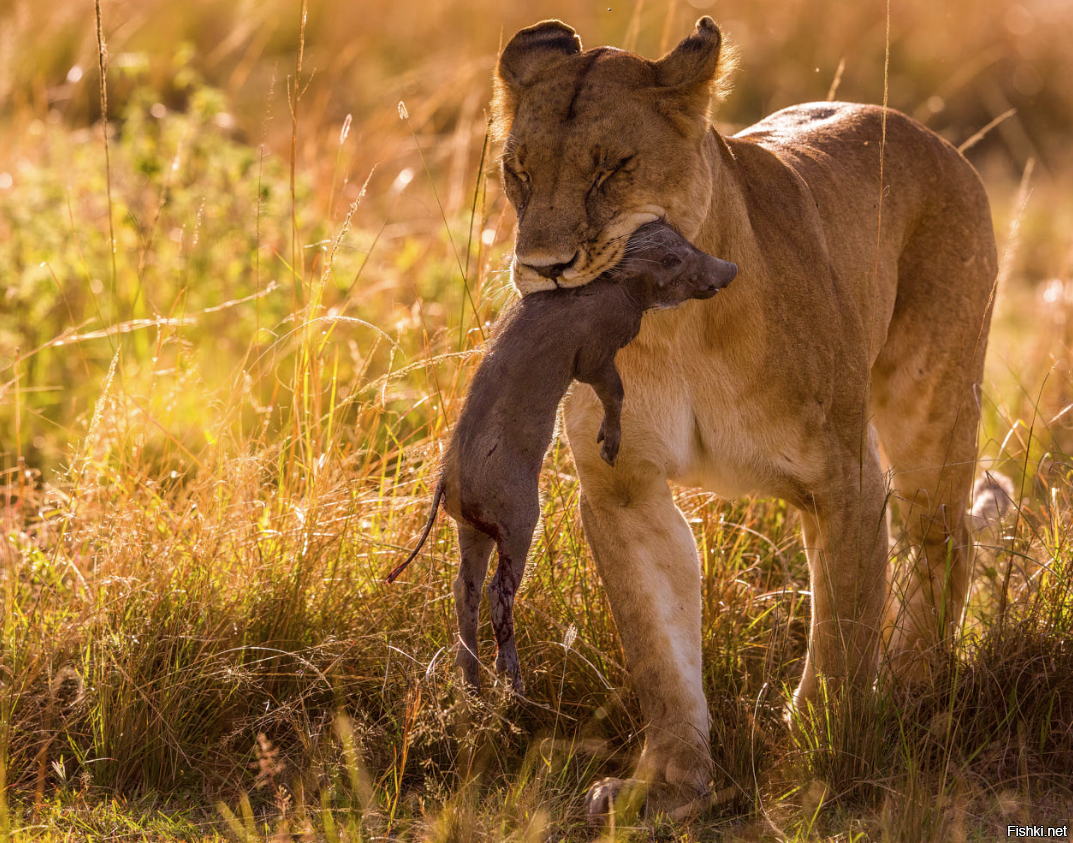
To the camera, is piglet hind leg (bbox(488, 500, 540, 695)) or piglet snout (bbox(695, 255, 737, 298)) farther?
piglet snout (bbox(695, 255, 737, 298))

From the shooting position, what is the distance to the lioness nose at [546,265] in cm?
264

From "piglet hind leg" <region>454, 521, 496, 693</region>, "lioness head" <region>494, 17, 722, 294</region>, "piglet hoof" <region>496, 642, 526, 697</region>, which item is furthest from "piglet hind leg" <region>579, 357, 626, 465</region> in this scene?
"piglet hoof" <region>496, 642, 526, 697</region>

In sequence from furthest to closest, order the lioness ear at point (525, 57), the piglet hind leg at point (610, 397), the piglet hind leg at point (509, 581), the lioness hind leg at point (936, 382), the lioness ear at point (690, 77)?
the lioness hind leg at point (936, 382) → the lioness ear at point (525, 57) → the lioness ear at point (690, 77) → the piglet hind leg at point (610, 397) → the piglet hind leg at point (509, 581)

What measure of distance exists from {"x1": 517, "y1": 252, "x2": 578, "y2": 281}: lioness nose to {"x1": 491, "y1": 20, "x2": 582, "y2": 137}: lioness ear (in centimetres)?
57

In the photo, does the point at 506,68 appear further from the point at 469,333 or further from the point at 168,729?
the point at 168,729

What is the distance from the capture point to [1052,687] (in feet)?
10.2

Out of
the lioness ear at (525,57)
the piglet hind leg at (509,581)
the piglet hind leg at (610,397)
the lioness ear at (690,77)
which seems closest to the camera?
the piglet hind leg at (509,581)

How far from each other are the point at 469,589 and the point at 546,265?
0.72 m

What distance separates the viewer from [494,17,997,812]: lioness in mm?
2732

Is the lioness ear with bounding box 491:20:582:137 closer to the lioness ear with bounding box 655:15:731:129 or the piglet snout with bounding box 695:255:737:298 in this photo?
the lioness ear with bounding box 655:15:731:129

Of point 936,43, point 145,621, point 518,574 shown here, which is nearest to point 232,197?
point 145,621

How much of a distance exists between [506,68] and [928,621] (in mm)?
1913

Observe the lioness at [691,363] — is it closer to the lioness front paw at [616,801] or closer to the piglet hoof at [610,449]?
the lioness front paw at [616,801]

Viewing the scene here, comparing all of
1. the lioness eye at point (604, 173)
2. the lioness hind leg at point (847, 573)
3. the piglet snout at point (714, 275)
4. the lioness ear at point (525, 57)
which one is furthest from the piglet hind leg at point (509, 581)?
the lioness ear at point (525, 57)
